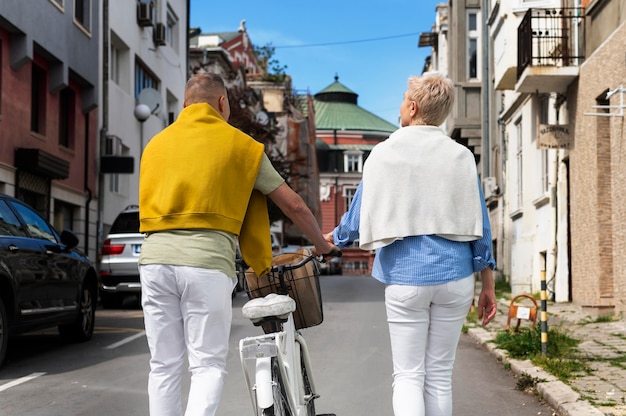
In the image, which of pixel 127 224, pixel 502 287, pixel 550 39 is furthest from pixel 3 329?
pixel 502 287

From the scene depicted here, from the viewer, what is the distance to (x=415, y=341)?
4.11 meters

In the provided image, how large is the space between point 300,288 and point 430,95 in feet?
3.64

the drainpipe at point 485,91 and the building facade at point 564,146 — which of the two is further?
the drainpipe at point 485,91

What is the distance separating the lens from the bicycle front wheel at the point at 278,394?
407cm

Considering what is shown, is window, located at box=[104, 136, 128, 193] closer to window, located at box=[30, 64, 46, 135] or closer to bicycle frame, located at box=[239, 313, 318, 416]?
window, located at box=[30, 64, 46, 135]

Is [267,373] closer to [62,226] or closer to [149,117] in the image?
[62,226]

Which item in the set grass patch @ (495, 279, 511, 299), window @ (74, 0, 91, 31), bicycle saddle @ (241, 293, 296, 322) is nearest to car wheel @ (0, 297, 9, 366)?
bicycle saddle @ (241, 293, 296, 322)

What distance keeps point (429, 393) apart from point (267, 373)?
0.73 meters

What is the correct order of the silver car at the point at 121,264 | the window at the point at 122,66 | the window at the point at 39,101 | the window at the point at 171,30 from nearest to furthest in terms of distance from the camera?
the silver car at the point at 121,264
the window at the point at 39,101
the window at the point at 122,66
the window at the point at 171,30

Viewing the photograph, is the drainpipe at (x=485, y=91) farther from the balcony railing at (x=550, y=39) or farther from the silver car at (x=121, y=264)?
the silver car at (x=121, y=264)

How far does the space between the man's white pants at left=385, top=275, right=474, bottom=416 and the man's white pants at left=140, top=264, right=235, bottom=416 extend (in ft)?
2.47

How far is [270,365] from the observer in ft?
13.3

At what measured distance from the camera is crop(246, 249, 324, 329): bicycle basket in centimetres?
449

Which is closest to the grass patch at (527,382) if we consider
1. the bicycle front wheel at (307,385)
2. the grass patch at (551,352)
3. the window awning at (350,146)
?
the grass patch at (551,352)
